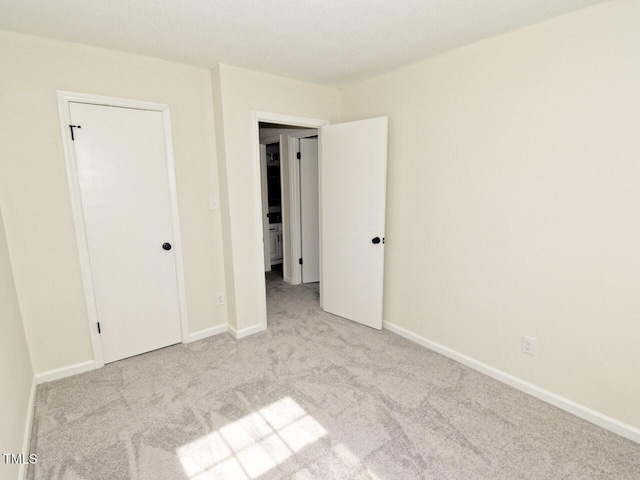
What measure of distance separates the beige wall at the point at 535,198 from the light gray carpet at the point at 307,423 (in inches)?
13.3

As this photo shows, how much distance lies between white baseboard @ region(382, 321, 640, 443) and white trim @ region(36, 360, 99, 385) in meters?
2.67

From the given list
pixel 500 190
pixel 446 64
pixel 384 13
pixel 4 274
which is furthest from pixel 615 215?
pixel 4 274

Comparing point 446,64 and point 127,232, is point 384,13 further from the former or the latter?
point 127,232

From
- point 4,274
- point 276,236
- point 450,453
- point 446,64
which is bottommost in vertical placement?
point 450,453

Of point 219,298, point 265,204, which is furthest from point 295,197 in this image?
point 219,298

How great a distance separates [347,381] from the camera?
2.47m

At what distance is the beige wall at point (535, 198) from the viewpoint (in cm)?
185

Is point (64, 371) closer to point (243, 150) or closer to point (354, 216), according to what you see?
point (243, 150)

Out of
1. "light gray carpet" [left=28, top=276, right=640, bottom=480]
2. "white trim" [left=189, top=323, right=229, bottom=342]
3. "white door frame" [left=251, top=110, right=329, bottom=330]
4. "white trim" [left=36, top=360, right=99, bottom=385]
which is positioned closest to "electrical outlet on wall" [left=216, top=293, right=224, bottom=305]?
"white trim" [left=189, top=323, right=229, bottom=342]

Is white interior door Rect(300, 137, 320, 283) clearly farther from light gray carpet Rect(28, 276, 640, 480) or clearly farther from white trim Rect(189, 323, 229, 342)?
light gray carpet Rect(28, 276, 640, 480)

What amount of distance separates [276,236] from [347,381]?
358 cm

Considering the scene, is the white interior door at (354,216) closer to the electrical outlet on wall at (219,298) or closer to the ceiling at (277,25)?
the ceiling at (277,25)

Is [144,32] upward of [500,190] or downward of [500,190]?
upward

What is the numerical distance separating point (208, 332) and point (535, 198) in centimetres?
290
